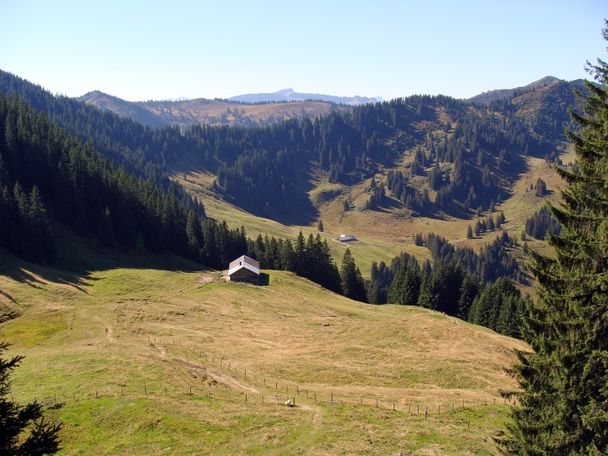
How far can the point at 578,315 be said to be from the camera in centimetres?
2234

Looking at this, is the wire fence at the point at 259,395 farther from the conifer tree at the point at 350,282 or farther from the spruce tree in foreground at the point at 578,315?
the conifer tree at the point at 350,282

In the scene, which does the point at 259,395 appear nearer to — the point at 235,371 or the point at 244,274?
the point at 235,371

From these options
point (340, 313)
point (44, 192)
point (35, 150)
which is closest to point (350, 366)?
point (340, 313)

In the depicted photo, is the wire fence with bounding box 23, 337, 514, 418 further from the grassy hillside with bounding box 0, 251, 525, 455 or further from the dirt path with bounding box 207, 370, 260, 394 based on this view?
the grassy hillside with bounding box 0, 251, 525, 455

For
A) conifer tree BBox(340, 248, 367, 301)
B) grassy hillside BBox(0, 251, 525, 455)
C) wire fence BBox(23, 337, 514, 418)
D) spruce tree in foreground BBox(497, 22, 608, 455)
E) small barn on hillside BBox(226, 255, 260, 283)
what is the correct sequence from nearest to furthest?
spruce tree in foreground BBox(497, 22, 608, 455) → grassy hillside BBox(0, 251, 525, 455) → wire fence BBox(23, 337, 514, 418) → small barn on hillside BBox(226, 255, 260, 283) → conifer tree BBox(340, 248, 367, 301)

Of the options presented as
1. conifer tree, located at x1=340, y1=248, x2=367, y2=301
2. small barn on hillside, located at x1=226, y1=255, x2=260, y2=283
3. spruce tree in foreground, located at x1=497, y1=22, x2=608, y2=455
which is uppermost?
spruce tree in foreground, located at x1=497, y1=22, x2=608, y2=455

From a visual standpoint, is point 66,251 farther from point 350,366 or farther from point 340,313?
point 350,366

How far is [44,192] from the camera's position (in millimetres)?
116812

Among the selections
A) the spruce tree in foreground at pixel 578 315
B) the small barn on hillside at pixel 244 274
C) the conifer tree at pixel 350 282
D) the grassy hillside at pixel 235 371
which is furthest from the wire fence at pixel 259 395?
the conifer tree at pixel 350 282

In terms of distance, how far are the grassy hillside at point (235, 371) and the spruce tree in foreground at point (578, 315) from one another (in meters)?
12.9

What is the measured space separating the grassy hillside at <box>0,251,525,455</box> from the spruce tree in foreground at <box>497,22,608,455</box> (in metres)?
12.9

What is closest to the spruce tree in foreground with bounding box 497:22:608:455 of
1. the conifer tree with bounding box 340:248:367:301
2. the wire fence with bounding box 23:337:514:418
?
the wire fence with bounding box 23:337:514:418

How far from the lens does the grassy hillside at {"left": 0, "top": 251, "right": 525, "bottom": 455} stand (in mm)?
36688

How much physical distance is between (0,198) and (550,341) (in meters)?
101
